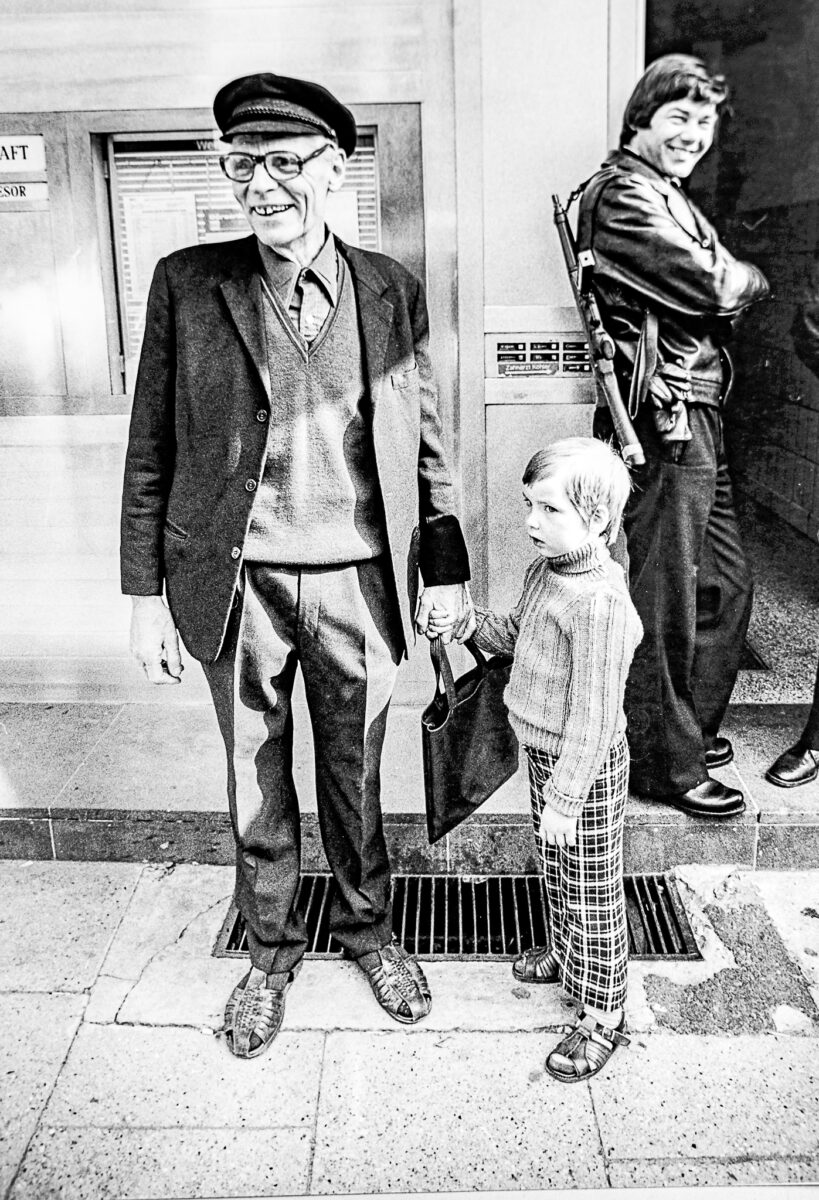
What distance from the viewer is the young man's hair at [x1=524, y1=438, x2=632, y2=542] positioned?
2.60 meters

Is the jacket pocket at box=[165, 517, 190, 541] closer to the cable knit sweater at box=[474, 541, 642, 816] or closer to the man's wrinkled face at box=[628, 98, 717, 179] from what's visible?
the cable knit sweater at box=[474, 541, 642, 816]

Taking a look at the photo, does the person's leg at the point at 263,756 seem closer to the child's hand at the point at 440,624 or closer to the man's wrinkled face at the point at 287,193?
the child's hand at the point at 440,624

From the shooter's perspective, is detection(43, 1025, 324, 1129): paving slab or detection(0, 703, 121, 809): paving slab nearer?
detection(43, 1025, 324, 1129): paving slab

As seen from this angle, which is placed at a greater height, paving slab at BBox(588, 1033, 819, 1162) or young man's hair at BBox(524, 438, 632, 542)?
young man's hair at BBox(524, 438, 632, 542)

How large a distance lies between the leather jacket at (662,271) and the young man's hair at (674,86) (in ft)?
0.47

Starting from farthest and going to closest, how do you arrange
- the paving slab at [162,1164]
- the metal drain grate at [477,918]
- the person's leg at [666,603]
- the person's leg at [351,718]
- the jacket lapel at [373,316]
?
the person's leg at [666,603], the metal drain grate at [477,918], the person's leg at [351,718], the jacket lapel at [373,316], the paving slab at [162,1164]

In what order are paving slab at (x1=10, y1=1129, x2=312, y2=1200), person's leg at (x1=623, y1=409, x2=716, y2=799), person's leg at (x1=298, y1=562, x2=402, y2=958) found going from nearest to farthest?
paving slab at (x1=10, y1=1129, x2=312, y2=1200), person's leg at (x1=298, y1=562, x2=402, y2=958), person's leg at (x1=623, y1=409, x2=716, y2=799)

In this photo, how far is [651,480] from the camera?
358 centimetres

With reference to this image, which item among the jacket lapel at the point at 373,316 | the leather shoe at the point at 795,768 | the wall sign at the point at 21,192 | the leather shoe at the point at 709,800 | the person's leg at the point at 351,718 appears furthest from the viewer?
the wall sign at the point at 21,192

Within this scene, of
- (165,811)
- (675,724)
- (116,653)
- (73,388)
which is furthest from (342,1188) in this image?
(73,388)

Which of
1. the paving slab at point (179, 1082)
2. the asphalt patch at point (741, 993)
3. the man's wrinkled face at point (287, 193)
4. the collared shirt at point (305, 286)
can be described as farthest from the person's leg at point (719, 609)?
the paving slab at point (179, 1082)

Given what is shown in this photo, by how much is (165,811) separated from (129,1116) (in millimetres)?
1177

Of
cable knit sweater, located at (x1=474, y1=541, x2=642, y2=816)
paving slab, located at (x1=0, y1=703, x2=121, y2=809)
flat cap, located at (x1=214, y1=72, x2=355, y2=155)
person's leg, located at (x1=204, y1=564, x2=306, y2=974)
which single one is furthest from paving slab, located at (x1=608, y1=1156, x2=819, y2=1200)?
flat cap, located at (x1=214, y1=72, x2=355, y2=155)

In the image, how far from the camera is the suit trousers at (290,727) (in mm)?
2912
